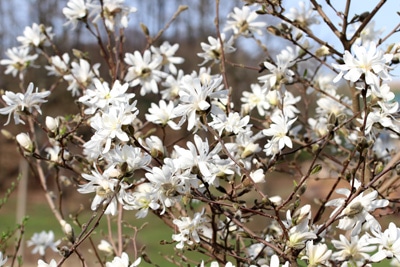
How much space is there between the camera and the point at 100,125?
3.19 feet

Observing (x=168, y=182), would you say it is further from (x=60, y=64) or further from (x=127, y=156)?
(x=60, y=64)

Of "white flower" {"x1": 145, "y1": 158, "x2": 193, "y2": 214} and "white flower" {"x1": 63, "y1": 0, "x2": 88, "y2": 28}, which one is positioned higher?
"white flower" {"x1": 63, "y1": 0, "x2": 88, "y2": 28}

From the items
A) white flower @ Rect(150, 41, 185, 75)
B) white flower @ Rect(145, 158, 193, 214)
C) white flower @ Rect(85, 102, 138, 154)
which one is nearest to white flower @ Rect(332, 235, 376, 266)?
white flower @ Rect(145, 158, 193, 214)

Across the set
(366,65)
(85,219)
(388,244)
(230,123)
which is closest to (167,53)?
(230,123)

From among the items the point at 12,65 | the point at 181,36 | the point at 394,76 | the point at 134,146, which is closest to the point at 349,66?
the point at 394,76

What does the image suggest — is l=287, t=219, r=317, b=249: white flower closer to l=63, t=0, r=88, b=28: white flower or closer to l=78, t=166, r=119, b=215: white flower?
l=78, t=166, r=119, b=215: white flower

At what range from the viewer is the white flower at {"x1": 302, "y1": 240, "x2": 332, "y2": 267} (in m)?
0.96

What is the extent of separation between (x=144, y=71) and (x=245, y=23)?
34cm

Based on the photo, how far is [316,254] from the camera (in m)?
0.97

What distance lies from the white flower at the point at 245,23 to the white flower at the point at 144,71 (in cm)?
25

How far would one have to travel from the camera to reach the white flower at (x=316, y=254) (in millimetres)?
960

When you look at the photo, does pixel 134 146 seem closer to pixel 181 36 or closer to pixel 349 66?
pixel 349 66

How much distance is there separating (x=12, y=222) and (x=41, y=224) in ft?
1.59

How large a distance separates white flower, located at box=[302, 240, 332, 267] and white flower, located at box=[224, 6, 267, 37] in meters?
0.84
